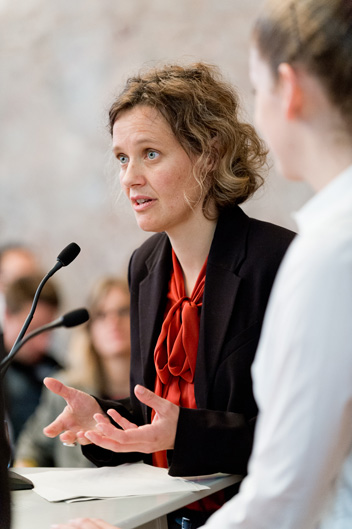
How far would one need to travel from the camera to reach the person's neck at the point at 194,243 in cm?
208

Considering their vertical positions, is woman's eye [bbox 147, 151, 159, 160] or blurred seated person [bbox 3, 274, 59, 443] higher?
woman's eye [bbox 147, 151, 159, 160]

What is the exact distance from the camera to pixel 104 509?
1.61 meters

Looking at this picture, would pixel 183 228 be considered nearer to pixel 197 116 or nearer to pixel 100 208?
pixel 197 116

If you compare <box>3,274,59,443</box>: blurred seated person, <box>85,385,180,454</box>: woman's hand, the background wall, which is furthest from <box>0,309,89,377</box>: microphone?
the background wall

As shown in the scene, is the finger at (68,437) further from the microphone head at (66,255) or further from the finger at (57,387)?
the microphone head at (66,255)

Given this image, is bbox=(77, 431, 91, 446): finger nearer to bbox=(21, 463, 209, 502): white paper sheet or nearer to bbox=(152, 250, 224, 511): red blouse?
bbox=(21, 463, 209, 502): white paper sheet

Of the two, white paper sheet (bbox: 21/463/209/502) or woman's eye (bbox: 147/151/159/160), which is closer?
white paper sheet (bbox: 21/463/209/502)

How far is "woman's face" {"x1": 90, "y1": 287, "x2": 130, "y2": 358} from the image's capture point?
3529 mm

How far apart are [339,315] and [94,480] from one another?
1.08 meters

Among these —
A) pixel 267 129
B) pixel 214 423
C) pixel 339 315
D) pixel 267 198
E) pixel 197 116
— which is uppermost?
pixel 267 198

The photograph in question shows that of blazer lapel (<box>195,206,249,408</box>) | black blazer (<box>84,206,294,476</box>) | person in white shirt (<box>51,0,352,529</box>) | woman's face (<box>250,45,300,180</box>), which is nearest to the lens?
person in white shirt (<box>51,0,352,529</box>)

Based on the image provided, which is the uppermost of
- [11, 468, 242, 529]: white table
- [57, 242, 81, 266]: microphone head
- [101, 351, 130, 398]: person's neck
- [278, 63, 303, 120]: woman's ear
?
[278, 63, 303, 120]: woman's ear

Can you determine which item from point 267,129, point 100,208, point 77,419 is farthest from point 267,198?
point 267,129

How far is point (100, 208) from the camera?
195 inches
